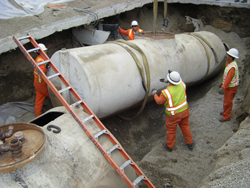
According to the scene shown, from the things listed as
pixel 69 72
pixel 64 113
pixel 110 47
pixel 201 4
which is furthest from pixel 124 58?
pixel 201 4

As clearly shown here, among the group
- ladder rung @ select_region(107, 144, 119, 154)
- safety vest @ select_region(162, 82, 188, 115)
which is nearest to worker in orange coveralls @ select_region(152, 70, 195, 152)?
safety vest @ select_region(162, 82, 188, 115)

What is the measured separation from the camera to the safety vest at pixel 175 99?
3615 millimetres

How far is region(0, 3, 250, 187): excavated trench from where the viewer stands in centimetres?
365

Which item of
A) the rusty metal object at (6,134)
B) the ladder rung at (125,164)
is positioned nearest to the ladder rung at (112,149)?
the ladder rung at (125,164)

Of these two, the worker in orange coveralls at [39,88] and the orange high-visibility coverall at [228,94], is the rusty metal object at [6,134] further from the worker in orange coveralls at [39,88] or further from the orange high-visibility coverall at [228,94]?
the orange high-visibility coverall at [228,94]

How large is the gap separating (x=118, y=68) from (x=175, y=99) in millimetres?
1132

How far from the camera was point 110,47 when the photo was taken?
13.3 ft

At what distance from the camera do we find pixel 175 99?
12.0 ft

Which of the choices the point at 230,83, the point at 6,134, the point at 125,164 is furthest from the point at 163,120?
the point at 6,134

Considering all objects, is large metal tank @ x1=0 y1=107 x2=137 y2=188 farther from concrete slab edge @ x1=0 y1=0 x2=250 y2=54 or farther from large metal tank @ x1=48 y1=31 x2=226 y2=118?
concrete slab edge @ x1=0 y1=0 x2=250 y2=54

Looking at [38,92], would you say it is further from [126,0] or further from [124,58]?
[126,0]

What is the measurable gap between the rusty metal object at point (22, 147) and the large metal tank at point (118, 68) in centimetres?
118

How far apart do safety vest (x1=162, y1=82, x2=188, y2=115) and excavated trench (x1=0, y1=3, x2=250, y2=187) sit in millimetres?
908

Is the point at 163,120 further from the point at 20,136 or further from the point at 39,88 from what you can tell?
the point at 20,136
